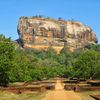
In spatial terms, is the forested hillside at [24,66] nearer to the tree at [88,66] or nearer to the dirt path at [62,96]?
the tree at [88,66]

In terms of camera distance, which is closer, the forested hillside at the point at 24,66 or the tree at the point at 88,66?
the forested hillside at the point at 24,66

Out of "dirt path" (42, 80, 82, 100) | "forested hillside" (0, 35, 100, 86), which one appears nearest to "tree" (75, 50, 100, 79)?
"forested hillside" (0, 35, 100, 86)

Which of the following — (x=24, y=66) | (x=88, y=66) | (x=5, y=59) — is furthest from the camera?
(x=88, y=66)

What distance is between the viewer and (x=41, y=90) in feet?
186

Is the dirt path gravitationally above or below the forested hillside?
below

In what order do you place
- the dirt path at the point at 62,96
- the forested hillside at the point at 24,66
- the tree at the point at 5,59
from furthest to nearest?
the forested hillside at the point at 24,66
the tree at the point at 5,59
the dirt path at the point at 62,96


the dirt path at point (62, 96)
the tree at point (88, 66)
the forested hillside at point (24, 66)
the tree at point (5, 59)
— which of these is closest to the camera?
the dirt path at point (62, 96)

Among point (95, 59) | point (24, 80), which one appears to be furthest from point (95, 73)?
point (24, 80)

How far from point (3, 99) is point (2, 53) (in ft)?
66.3

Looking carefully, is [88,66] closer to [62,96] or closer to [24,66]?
[24,66]

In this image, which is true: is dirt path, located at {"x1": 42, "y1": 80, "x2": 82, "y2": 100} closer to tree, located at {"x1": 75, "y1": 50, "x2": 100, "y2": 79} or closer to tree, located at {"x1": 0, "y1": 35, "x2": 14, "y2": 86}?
tree, located at {"x1": 0, "y1": 35, "x2": 14, "y2": 86}

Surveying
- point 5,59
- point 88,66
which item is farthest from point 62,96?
point 88,66

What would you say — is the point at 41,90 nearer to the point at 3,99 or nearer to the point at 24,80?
the point at 3,99

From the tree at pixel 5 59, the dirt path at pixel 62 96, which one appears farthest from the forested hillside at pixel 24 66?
the dirt path at pixel 62 96
